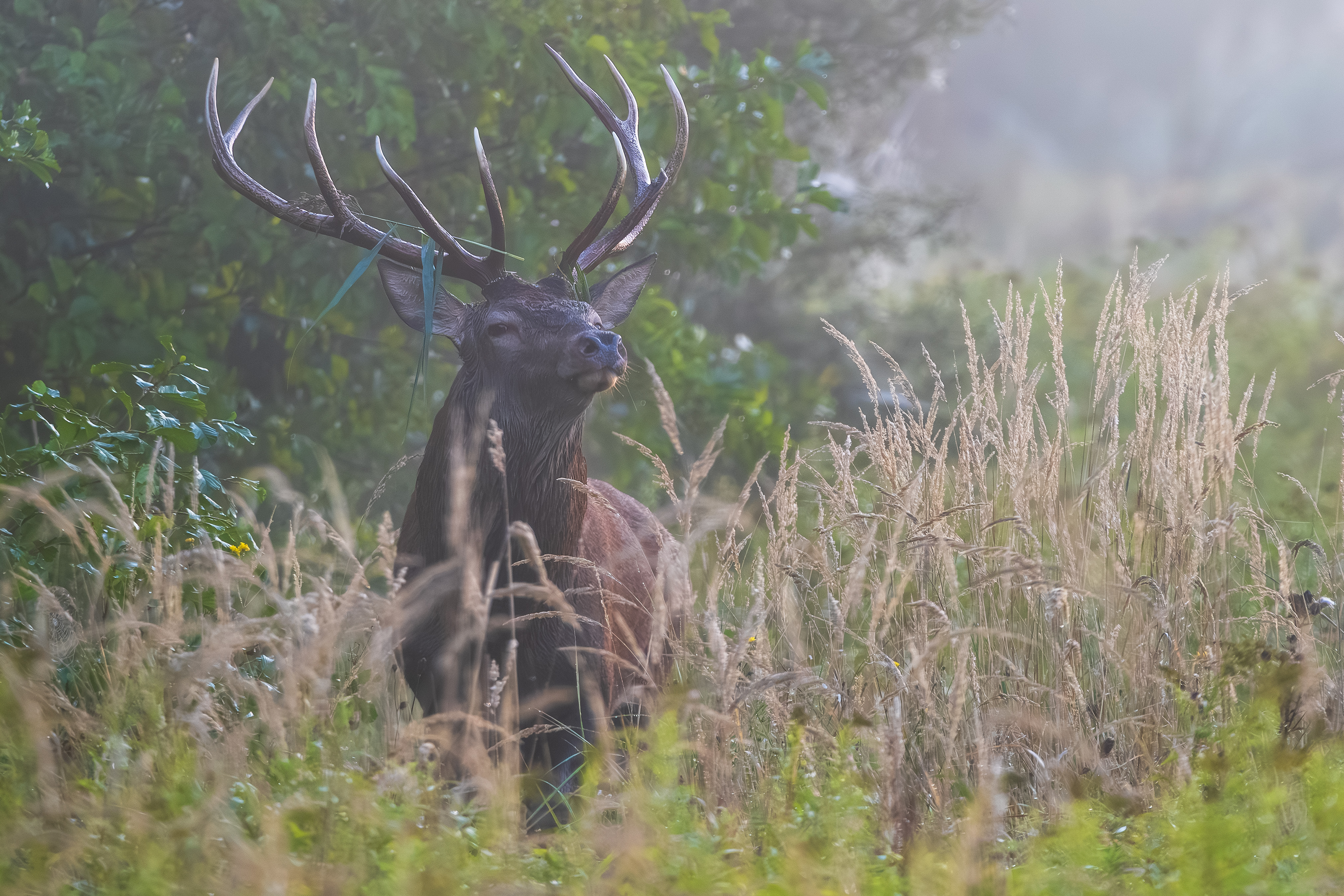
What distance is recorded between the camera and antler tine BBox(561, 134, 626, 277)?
420cm

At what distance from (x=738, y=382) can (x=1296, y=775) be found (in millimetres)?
5663

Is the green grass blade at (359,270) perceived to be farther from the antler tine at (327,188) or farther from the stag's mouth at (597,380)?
the stag's mouth at (597,380)

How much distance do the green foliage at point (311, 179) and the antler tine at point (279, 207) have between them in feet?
5.71

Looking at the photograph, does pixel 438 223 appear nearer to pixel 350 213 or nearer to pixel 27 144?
pixel 350 213

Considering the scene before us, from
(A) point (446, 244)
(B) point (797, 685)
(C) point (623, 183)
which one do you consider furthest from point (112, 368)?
(B) point (797, 685)

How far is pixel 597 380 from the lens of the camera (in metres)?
3.72

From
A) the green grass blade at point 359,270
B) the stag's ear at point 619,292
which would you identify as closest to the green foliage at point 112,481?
the green grass blade at point 359,270

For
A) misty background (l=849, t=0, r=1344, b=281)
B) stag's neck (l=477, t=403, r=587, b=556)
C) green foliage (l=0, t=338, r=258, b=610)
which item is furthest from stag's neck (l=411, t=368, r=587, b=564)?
misty background (l=849, t=0, r=1344, b=281)

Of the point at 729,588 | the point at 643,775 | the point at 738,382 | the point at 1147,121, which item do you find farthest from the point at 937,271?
the point at 643,775

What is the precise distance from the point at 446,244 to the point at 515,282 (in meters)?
0.25

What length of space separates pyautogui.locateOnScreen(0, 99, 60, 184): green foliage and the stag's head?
552 millimetres

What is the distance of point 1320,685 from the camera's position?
9.89 feet

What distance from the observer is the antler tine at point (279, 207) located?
415 cm

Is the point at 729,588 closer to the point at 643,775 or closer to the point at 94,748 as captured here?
the point at 643,775
